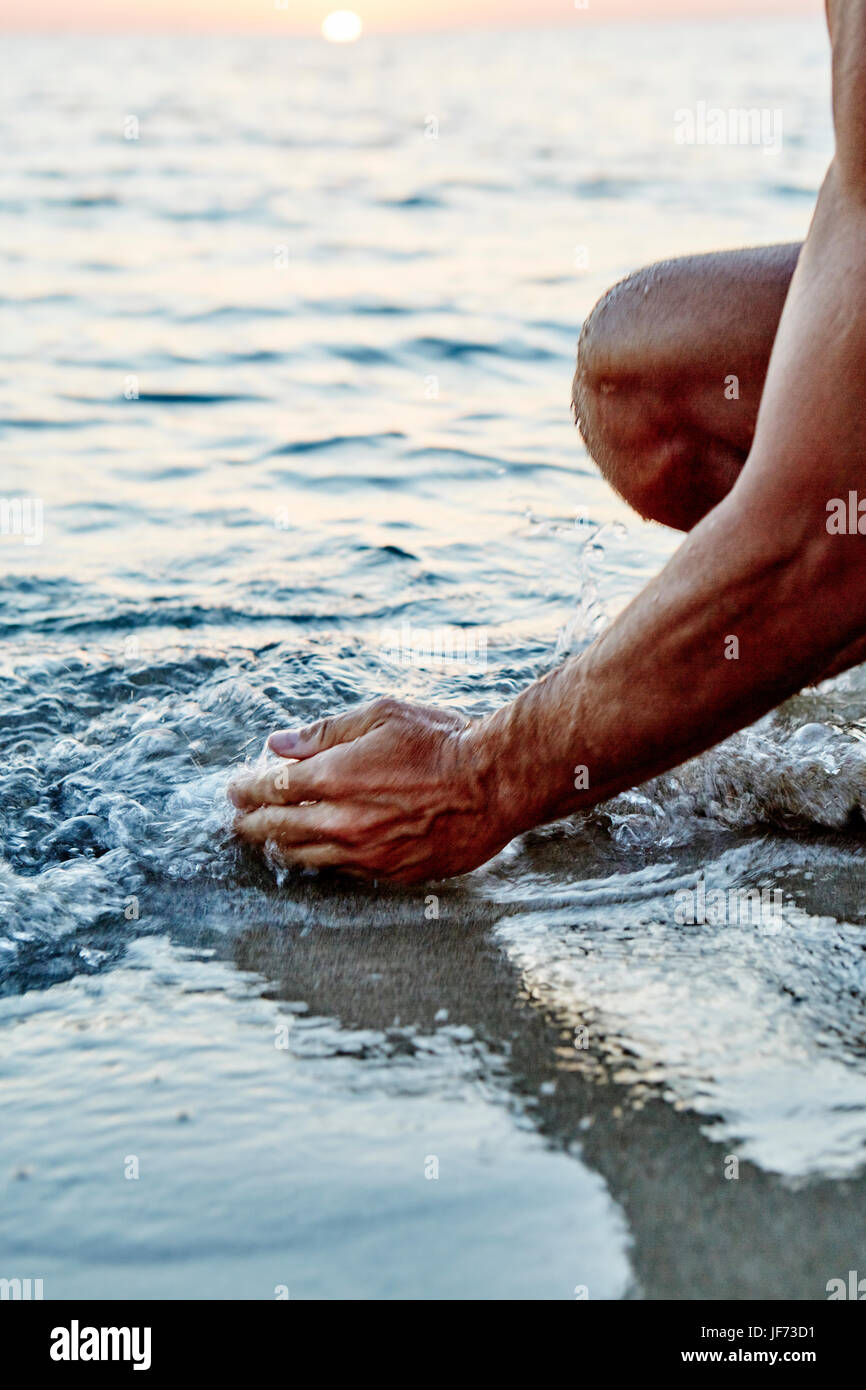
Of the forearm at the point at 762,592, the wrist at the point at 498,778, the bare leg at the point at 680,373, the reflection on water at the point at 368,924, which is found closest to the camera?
the reflection on water at the point at 368,924

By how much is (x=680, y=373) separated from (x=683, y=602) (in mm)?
539

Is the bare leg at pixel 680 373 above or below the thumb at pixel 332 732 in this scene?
above

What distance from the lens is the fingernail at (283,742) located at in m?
1.87

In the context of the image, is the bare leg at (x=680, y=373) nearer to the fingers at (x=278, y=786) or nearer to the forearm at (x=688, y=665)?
the forearm at (x=688, y=665)

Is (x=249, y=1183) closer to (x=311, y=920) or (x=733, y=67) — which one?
(x=311, y=920)

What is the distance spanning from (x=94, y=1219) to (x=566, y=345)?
194 inches

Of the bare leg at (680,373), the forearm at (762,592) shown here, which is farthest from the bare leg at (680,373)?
the forearm at (762,592)

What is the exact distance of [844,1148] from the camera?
124 cm

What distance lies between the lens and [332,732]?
72.4 inches

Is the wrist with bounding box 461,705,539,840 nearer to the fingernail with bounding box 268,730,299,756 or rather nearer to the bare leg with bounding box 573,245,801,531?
the fingernail with bounding box 268,730,299,756

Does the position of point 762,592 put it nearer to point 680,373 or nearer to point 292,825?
point 680,373

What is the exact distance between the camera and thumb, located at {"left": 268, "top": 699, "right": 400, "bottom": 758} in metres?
1.79

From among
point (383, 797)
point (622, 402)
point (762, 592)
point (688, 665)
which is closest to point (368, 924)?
point (383, 797)

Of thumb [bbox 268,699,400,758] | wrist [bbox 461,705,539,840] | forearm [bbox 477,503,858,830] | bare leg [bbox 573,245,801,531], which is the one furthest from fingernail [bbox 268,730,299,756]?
bare leg [bbox 573,245,801,531]
